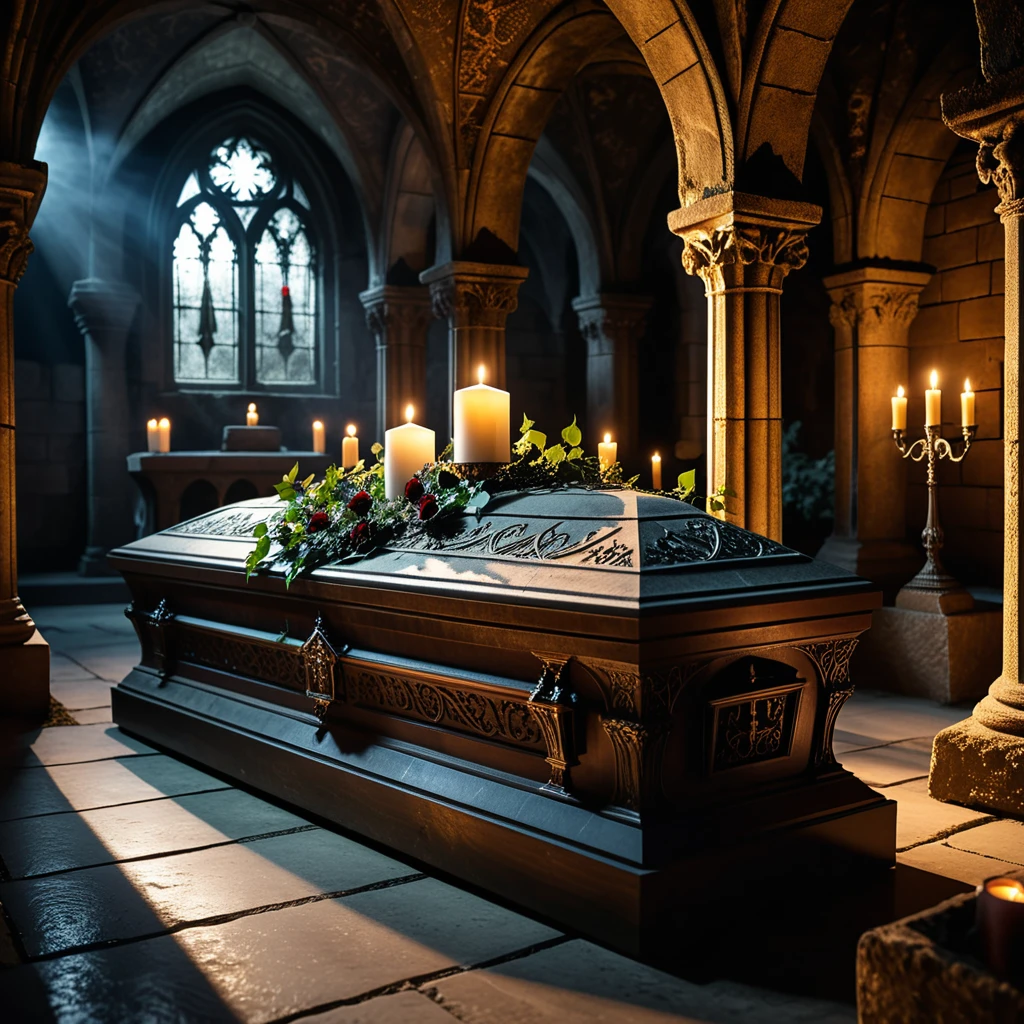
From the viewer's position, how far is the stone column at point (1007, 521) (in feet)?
11.0

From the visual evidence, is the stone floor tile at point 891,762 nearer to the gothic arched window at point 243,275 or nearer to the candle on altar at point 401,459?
the candle on altar at point 401,459

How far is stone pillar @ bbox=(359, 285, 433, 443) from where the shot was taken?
9.82 m

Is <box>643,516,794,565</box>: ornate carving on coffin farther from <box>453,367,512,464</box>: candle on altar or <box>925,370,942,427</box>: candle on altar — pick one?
<box>925,370,942,427</box>: candle on altar

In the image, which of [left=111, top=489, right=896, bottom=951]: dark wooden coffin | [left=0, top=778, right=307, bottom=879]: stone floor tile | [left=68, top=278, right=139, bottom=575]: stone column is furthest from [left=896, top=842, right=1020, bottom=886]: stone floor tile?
[left=68, top=278, right=139, bottom=575]: stone column

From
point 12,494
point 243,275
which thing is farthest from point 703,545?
point 243,275

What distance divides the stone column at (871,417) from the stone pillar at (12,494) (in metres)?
4.47

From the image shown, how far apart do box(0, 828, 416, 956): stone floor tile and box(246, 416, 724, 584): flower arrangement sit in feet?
2.96

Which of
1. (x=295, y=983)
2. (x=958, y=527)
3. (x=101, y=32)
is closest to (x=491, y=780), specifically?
(x=295, y=983)

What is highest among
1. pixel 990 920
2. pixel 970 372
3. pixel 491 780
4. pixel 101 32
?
pixel 101 32

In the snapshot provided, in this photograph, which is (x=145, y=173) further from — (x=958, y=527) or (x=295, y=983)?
(x=295, y=983)

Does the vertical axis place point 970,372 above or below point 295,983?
above

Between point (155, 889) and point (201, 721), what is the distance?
127 cm

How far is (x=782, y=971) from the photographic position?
2240 millimetres

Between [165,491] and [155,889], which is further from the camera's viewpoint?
[165,491]
